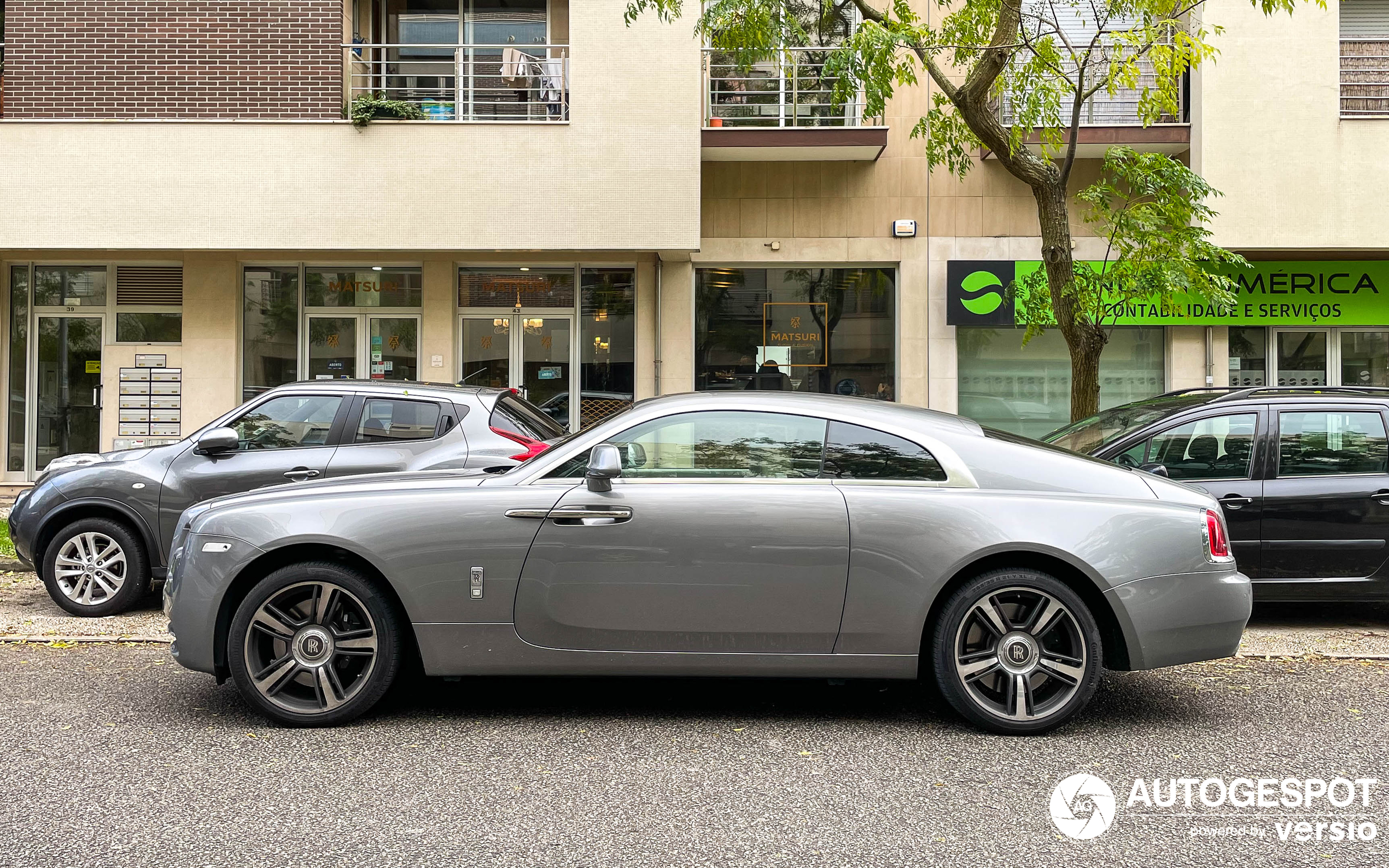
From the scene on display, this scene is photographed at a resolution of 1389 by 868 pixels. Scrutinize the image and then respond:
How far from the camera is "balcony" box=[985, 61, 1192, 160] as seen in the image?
42.6 feet

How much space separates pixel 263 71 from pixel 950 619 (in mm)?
11548

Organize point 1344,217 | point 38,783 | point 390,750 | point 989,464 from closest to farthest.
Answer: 1. point 38,783
2. point 390,750
3. point 989,464
4. point 1344,217

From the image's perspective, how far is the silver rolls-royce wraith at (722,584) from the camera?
4.57 metres

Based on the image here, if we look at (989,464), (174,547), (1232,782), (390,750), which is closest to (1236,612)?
(1232,782)

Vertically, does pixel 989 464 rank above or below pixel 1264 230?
below

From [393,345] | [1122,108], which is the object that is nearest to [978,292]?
[1122,108]

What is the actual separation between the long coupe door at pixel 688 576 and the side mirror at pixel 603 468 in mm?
74

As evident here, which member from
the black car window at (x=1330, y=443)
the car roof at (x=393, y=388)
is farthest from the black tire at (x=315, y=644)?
the black car window at (x=1330, y=443)

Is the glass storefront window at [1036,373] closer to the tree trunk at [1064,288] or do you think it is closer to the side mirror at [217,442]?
the tree trunk at [1064,288]

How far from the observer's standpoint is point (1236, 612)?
4641mm

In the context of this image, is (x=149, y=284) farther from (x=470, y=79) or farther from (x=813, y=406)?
(x=813, y=406)

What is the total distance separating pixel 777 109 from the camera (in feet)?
44.0

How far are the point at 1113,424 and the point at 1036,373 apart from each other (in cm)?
704

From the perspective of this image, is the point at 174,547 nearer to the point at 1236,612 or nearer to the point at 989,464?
the point at 989,464
